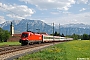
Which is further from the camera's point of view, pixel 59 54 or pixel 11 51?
pixel 11 51

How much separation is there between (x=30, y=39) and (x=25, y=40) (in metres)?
2.01

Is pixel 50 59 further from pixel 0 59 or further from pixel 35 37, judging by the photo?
pixel 35 37

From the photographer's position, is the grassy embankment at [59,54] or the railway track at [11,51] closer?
the grassy embankment at [59,54]

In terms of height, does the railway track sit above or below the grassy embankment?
below

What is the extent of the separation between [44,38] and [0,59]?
4996 centimetres

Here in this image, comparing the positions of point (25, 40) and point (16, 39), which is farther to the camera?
point (16, 39)

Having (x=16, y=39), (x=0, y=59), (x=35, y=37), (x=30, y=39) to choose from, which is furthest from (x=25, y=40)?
(x=16, y=39)

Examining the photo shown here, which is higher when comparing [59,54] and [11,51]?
[59,54]

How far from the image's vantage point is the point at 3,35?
371 ft

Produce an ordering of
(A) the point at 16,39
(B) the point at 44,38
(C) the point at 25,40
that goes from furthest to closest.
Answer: (A) the point at 16,39 < (B) the point at 44,38 < (C) the point at 25,40

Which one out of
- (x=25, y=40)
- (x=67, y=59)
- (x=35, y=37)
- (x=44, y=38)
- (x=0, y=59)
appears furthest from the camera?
(x=44, y=38)

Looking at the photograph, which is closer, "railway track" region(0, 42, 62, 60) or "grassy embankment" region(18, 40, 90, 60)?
"grassy embankment" region(18, 40, 90, 60)

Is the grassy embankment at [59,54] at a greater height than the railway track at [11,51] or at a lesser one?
greater

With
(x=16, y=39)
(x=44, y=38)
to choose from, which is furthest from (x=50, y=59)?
(x=16, y=39)
